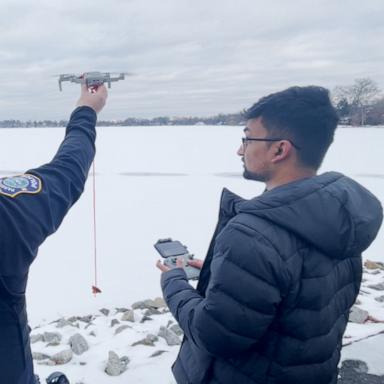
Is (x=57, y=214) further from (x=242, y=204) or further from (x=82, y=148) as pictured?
(x=242, y=204)

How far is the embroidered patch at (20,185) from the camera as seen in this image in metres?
1.29

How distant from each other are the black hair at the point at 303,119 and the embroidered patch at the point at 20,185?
2.70 ft

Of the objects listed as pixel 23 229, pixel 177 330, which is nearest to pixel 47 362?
pixel 177 330

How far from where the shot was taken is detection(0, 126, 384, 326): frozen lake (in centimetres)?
586

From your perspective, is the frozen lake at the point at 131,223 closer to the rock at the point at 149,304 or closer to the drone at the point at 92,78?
the rock at the point at 149,304

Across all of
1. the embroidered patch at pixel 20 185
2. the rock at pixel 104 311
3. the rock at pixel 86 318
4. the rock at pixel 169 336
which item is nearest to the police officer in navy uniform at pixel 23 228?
the embroidered patch at pixel 20 185

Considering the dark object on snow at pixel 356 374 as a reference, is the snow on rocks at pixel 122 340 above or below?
below

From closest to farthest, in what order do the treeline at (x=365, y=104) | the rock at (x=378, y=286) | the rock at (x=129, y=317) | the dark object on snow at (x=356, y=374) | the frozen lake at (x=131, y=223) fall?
the dark object on snow at (x=356, y=374) < the rock at (x=129, y=317) < the rock at (x=378, y=286) < the frozen lake at (x=131, y=223) < the treeline at (x=365, y=104)

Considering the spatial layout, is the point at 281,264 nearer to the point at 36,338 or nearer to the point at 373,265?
the point at 36,338

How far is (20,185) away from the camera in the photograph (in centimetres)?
132

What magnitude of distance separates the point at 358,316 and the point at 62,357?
270 centimetres

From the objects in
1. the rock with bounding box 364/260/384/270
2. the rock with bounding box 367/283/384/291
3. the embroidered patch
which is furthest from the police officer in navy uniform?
the rock with bounding box 364/260/384/270

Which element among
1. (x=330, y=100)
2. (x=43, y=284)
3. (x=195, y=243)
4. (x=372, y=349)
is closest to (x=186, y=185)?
(x=195, y=243)

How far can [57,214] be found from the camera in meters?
1.40
